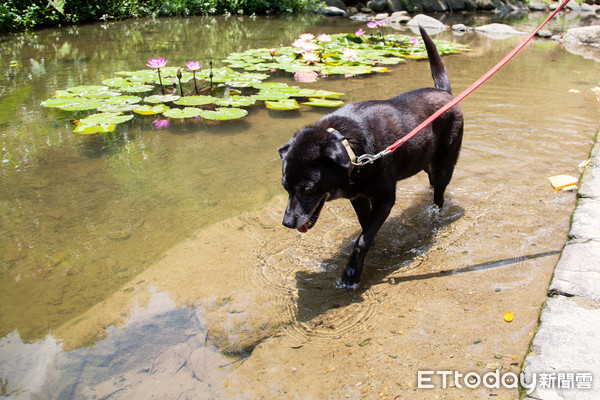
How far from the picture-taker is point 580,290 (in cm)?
274

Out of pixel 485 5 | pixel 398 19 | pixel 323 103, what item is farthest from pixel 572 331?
pixel 485 5

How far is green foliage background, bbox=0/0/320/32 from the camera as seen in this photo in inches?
575

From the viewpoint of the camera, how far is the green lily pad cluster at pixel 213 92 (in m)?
6.39

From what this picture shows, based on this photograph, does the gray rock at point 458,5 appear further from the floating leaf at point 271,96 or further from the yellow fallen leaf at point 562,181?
the yellow fallen leaf at point 562,181

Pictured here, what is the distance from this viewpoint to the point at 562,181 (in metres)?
4.51

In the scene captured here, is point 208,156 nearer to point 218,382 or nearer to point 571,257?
point 218,382

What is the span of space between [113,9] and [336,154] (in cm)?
1782

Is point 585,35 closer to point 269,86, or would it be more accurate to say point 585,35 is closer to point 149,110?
point 269,86

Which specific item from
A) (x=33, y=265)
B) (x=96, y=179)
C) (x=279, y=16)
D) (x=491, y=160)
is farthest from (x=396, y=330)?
(x=279, y=16)

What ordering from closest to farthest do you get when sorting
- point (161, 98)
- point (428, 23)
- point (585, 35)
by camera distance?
point (161, 98) → point (585, 35) → point (428, 23)

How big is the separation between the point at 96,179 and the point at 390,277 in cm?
A: 350

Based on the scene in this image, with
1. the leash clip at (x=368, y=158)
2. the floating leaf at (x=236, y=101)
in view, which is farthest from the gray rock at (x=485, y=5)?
the leash clip at (x=368, y=158)

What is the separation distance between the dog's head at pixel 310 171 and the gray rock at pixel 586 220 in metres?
1.99

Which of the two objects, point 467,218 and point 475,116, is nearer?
point 467,218
